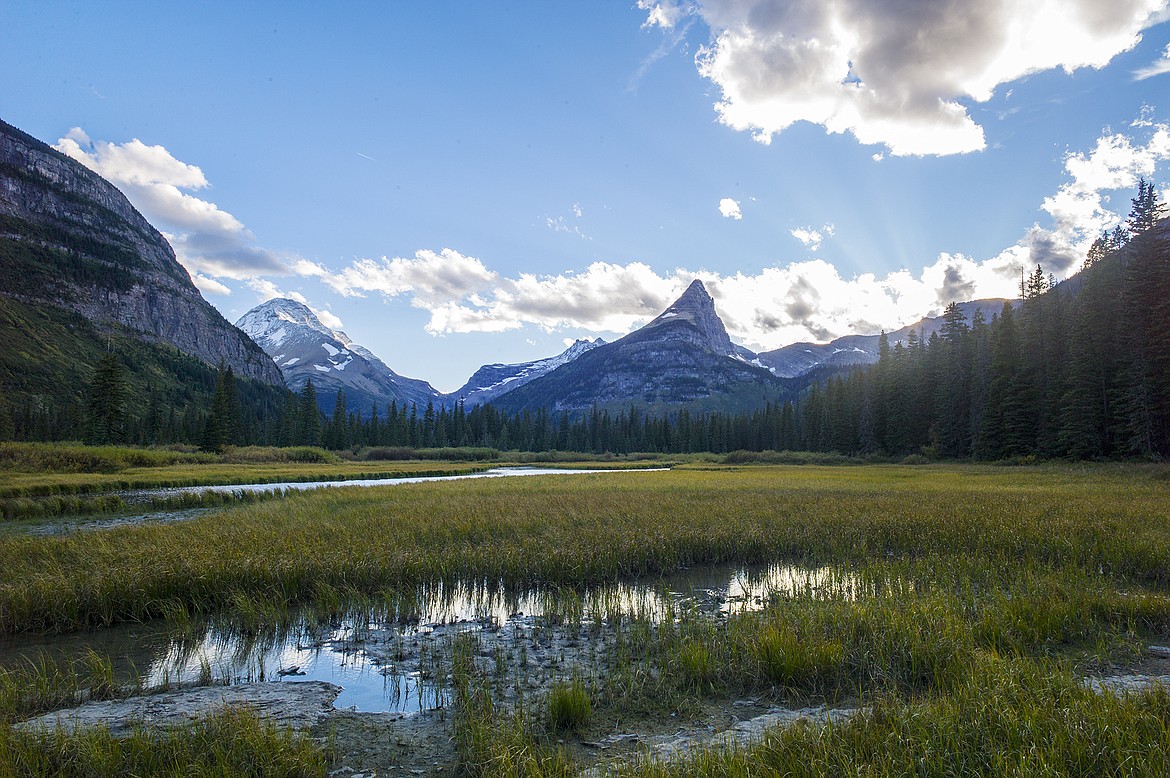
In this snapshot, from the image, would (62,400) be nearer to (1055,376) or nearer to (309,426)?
(309,426)

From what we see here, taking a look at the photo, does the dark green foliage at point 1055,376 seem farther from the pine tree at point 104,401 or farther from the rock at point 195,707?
the pine tree at point 104,401

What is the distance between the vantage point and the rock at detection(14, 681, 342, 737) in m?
6.61

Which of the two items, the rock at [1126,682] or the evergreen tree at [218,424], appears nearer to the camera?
the rock at [1126,682]

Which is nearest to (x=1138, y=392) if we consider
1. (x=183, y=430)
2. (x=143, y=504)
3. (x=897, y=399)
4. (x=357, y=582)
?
(x=897, y=399)

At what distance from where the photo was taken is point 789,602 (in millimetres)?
11656

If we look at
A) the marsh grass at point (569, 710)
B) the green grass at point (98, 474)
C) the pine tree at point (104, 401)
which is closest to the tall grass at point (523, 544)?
the marsh grass at point (569, 710)

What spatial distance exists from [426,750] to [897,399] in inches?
3713

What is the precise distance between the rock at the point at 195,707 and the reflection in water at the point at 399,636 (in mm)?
470

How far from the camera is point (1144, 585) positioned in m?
13.0

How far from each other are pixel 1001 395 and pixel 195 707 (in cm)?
7595

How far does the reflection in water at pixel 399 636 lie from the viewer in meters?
8.93

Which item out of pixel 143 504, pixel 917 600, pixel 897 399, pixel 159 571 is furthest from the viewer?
pixel 897 399

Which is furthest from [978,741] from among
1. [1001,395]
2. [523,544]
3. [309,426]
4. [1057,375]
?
[309,426]

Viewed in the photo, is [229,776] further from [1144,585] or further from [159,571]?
[1144,585]
